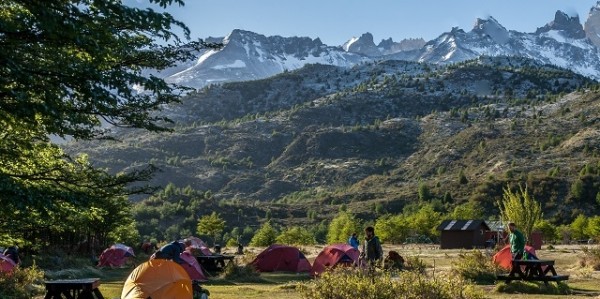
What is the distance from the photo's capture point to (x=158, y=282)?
12.7 meters

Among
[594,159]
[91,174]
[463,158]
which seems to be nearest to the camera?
[91,174]

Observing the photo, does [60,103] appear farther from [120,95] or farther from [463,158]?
[463,158]

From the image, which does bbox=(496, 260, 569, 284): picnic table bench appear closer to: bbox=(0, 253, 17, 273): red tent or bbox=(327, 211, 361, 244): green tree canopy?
bbox=(0, 253, 17, 273): red tent

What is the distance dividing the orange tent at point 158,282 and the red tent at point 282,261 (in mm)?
16020

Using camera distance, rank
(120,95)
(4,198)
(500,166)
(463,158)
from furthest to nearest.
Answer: (463,158) → (500,166) → (120,95) → (4,198)

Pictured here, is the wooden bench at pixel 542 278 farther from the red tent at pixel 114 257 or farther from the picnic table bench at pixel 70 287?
the red tent at pixel 114 257

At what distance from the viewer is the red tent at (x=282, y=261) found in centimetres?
2894

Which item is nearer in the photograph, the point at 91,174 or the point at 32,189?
the point at 32,189

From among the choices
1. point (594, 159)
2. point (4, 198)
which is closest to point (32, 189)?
point (4, 198)

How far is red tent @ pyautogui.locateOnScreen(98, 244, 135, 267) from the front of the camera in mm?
34938

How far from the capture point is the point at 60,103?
10.6 m

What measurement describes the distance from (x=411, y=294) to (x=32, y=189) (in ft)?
20.9

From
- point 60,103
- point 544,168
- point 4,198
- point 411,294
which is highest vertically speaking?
point 544,168

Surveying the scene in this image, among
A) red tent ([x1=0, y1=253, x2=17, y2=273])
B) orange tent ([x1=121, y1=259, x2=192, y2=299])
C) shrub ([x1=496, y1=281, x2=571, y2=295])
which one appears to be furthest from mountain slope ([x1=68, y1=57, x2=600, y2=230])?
orange tent ([x1=121, y1=259, x2=192, y2=299])
